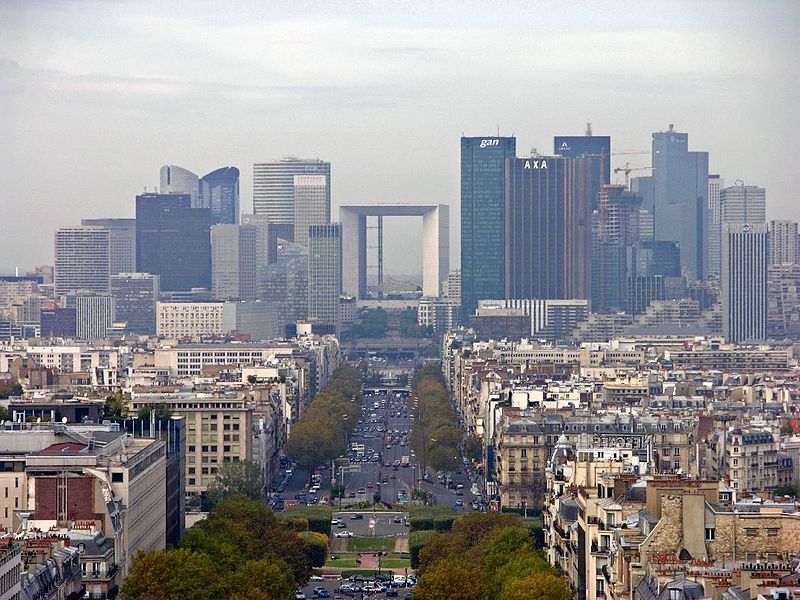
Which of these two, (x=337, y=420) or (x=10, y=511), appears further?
(x=337, y=420)

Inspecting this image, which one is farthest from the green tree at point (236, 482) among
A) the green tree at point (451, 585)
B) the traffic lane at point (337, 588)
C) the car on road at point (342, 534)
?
the green tree at point (451, 585)

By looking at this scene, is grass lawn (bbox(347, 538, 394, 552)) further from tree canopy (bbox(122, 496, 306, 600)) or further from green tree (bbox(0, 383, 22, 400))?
green tree (bbox(0, 383, 22, 400))

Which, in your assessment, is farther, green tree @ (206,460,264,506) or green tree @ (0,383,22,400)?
green tree @ (0,383,22,400)

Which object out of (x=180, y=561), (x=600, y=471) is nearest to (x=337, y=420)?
(x=600, y=471)

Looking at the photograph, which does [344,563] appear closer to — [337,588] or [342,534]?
[342,534]

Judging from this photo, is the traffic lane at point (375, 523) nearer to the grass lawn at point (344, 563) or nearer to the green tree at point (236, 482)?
the green tree at point (236, 482)

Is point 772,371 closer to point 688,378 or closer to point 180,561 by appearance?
point 688,378

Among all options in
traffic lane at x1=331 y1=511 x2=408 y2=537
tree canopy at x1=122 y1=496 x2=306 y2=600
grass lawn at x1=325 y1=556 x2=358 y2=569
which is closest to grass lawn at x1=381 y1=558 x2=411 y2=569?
grass lawn at x1=325 y1=556 x2=358 y2=569
